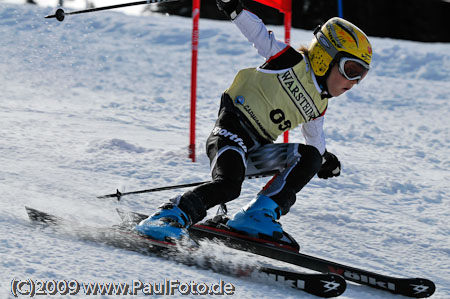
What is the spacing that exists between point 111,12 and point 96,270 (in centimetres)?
1235

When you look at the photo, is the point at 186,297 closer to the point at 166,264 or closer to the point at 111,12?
the point at 166,264

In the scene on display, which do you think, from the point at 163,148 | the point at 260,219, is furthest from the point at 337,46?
the point at 163,148

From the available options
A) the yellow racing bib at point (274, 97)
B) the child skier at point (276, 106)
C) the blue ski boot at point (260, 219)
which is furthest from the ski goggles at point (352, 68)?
the blue ski boot at point (260, 219)

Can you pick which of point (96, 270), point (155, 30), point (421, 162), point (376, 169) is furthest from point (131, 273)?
point (155, 30)

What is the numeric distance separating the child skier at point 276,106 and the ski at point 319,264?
3.7 inches

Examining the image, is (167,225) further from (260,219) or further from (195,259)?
(260,219)

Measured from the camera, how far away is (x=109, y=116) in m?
7.11

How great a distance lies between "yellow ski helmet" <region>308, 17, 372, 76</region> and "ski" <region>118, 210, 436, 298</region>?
102 cm

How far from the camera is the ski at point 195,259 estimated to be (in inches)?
102

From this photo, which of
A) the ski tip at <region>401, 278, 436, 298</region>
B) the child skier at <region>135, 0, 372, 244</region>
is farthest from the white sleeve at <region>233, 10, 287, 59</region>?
the ski tip at <region>401, 278, 436, 298</region>

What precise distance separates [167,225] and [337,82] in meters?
1.26

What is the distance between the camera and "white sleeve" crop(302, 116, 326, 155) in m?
3.59

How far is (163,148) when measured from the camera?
18.4 feet

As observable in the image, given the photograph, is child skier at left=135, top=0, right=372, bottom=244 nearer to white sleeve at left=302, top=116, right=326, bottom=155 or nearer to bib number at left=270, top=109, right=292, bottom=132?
bib number at left=270, top=109, right=292, bottom=132
